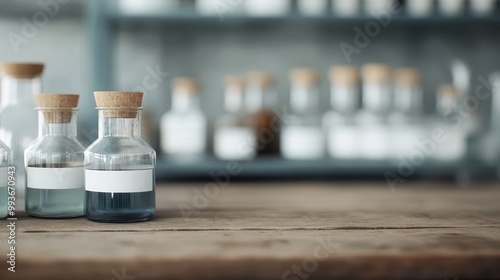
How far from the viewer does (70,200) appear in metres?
0.70

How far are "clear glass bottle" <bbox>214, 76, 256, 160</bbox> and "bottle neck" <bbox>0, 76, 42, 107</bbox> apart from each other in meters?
0.84

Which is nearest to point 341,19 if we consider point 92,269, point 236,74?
point 236,74

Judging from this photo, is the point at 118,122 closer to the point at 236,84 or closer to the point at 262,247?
the point at 262,247

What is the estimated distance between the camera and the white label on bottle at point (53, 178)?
676mm

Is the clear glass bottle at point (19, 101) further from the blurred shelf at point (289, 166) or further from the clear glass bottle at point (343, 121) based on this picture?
the clear glass bottle at point (343, 121)

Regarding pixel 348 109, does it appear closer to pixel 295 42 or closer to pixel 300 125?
pixel 300 125

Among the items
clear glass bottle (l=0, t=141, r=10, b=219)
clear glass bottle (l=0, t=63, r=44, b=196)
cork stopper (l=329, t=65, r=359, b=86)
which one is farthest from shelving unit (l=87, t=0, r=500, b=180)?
clear glass bottle (l=0, t=141, r=10, b=219)

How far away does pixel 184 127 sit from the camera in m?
1.61

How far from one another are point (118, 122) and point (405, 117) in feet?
3.72

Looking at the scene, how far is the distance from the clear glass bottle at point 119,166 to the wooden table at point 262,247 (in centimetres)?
2

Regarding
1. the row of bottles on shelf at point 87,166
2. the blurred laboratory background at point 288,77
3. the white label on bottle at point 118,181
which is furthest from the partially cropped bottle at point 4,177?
the blurred laboratory background at point 288,77

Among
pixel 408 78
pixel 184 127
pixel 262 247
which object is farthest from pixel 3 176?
pixel 408 78

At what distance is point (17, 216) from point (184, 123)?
3.01 feet

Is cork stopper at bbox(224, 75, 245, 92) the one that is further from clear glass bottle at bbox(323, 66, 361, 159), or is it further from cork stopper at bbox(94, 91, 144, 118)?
cork stopper at bbox(94, 91, 144, 118)
